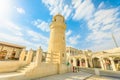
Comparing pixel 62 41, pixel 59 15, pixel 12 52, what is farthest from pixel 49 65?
pixel 59 15

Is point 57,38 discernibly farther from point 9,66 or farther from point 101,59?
point 101,59

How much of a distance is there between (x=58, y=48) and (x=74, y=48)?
95.8 ft

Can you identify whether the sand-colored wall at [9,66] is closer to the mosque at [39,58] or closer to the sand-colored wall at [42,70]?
the mosque at [39,58]

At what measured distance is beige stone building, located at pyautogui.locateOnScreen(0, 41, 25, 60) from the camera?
949 centimetres

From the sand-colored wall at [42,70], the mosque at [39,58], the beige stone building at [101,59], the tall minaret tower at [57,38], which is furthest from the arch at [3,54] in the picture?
the beige stone building at [101,59]

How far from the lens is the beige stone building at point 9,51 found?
9492 mm

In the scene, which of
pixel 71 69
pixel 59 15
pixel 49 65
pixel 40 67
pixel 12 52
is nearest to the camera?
pixel 40 67

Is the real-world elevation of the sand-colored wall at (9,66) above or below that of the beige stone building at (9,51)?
below

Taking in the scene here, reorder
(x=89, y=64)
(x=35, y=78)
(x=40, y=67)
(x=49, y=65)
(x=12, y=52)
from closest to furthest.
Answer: (x=35, y=78) → (x=40, y=67) → (x=49, y=65) → (x=12, y=52) → (x=89, y=64)

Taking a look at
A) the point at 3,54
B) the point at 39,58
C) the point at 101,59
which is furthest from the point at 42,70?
the point at 101,59

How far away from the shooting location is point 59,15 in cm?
1348

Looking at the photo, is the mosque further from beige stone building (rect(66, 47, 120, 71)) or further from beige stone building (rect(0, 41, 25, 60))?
beige stone building (rect(66, 47, 120, 71))

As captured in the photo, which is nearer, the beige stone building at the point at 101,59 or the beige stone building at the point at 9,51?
the beige stone building at the point at 9,51

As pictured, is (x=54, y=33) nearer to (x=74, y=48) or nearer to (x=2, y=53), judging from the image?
(x=2, y=53)
